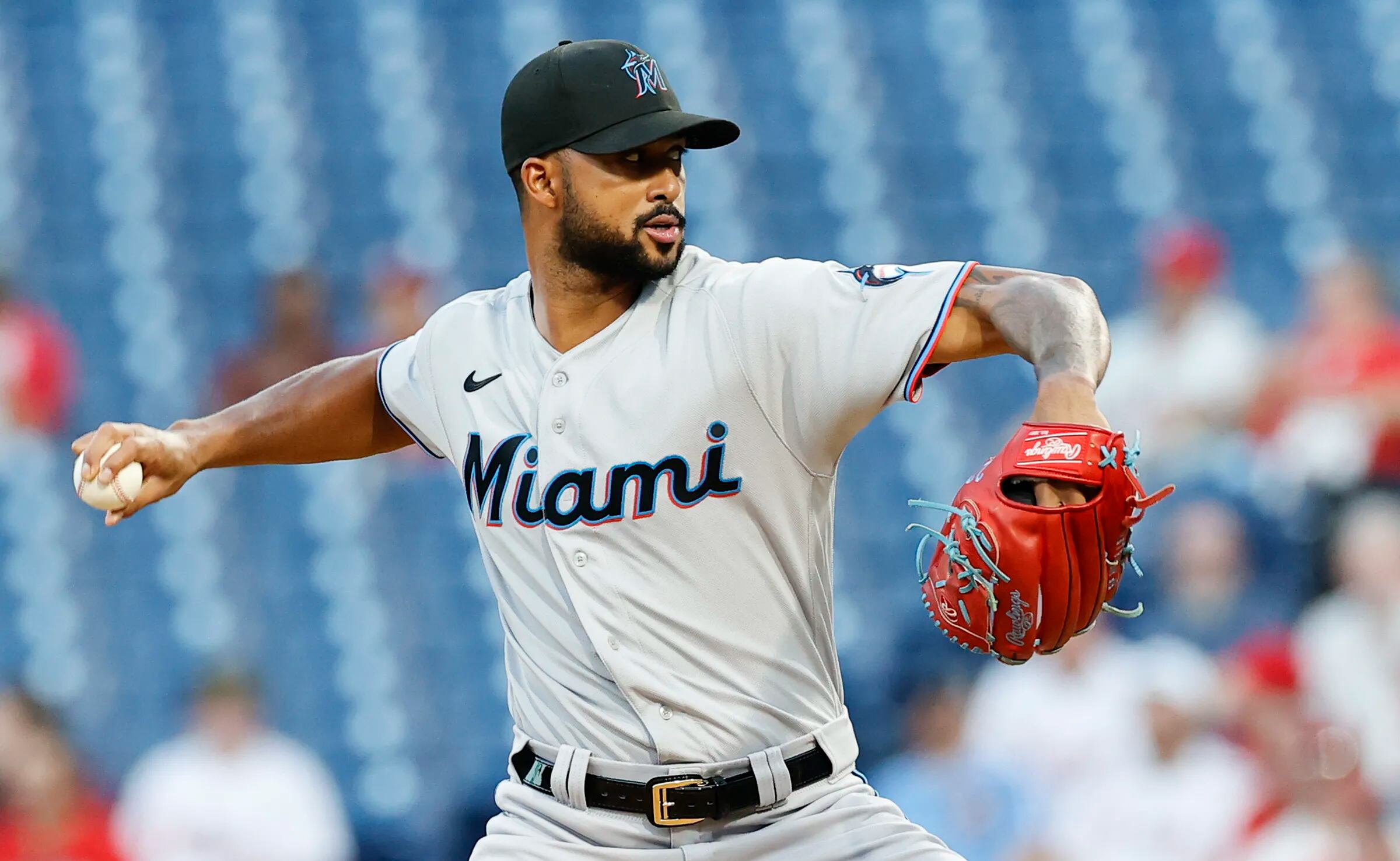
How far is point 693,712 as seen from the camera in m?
2.58

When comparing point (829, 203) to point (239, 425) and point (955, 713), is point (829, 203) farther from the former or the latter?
point (239, 425)

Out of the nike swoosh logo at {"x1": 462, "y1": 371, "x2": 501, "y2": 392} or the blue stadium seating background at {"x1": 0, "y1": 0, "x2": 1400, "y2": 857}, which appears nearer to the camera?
the nike swoosh logo at {"x1": 462, "y1": 371, "x2": 501, "y2": 392}

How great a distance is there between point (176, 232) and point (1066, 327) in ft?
20.7

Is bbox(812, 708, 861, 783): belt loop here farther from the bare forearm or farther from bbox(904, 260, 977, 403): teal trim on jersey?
the bare forearm

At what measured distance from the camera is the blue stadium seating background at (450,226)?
251 inches

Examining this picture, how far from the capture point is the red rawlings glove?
219cm

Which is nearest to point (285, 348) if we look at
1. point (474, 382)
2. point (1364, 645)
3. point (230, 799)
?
point (230, 799)

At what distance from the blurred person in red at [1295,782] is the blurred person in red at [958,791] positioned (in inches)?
24.5

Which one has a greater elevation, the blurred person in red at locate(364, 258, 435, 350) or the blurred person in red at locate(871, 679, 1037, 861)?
the blurred person in red at locate(364, 258, 435, 350)

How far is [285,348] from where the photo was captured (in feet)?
22.9

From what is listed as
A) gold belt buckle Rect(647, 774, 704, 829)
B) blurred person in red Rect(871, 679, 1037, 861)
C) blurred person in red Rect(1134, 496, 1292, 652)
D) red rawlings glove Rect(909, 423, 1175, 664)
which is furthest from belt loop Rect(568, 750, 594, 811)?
blurred person in red Rect(1134, 496, 1292, 652)

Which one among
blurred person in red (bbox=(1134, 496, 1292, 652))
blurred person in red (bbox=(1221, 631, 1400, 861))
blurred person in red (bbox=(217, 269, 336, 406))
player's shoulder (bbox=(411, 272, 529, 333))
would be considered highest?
blurred person in red (bbox=(217, 269, 336, 406))

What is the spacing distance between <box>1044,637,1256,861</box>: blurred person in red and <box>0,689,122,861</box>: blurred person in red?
3.03m

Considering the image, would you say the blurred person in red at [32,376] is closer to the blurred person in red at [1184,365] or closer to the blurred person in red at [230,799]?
the blurred person in red at [230,799]
